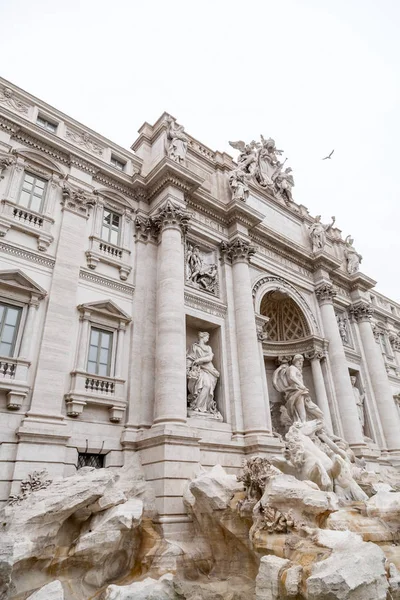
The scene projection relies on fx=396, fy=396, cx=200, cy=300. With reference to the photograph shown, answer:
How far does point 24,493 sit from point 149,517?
2.75m

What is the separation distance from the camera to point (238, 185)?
16.5 m

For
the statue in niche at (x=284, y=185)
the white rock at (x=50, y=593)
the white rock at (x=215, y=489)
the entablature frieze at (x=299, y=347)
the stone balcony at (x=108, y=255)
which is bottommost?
the white rock at (x=50, y=593)

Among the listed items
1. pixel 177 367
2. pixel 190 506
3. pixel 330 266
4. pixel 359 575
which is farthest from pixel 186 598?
pixel 330 266

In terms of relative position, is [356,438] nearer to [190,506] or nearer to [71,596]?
[190,506]

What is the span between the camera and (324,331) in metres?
18.2

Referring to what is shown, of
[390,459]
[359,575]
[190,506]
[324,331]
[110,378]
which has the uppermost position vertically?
[324,331]

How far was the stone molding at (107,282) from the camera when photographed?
11.9 m

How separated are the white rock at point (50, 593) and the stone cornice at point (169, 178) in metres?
11.5

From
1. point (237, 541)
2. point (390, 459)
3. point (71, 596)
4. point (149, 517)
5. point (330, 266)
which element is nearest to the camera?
point (71, 596)

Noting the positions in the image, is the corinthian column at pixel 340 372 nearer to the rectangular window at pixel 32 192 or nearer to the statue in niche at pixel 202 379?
the statue in niche at pixel 202 379

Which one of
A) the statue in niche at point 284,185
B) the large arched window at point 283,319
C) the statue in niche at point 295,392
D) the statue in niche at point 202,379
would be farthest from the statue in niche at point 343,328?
the statue in niche at point 202,379

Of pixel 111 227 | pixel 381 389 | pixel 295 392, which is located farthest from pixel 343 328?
pixel 111 227

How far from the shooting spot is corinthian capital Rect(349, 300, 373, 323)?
21.0 meters

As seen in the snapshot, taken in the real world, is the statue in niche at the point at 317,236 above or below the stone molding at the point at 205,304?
above
